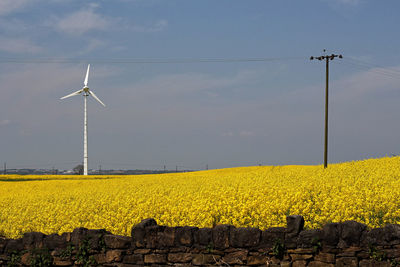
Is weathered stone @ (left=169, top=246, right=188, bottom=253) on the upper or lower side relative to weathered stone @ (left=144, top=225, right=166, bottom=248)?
lower

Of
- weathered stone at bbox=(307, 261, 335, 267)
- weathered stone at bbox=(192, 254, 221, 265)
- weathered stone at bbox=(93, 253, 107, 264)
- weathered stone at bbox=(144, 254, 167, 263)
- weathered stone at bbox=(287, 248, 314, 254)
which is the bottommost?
weathered stone at bbox=(93, 253, 107, 264)

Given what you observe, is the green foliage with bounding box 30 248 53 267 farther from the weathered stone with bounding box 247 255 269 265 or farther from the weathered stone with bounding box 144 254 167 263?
the weathered stone with bounding box 247 255 269 265

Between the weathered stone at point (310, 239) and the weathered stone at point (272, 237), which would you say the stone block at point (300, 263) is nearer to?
the weathered stone at point (310, 239)

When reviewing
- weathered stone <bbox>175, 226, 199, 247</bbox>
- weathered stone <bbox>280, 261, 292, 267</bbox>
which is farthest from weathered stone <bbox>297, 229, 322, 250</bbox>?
weathered stone <bbox>175, 226, 199, 247</bbox>

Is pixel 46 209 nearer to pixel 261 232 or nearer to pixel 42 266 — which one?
pixel 42 266

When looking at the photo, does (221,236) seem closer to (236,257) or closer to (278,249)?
(236,257)

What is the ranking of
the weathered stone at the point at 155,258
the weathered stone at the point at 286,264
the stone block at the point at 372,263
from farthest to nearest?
1. the weathered stone at the point at 155,258
2. the weathered stone at the point at 286,264
3. the stone block at the point at 372,263

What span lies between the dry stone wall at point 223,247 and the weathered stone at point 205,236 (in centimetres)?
2

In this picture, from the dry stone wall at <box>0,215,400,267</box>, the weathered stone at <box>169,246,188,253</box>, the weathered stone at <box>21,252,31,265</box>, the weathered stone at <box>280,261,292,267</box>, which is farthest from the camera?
the weathered stone at <box>21,252,31,265</box>

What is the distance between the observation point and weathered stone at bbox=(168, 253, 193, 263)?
34.9 ft

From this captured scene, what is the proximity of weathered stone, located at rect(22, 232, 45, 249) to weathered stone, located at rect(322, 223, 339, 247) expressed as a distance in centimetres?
761

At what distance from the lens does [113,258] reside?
37.3 ft

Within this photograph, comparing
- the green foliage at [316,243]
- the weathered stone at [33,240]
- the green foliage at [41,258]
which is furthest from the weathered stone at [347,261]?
the weathered stone at [33,240]

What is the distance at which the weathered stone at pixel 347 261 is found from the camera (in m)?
9.39
